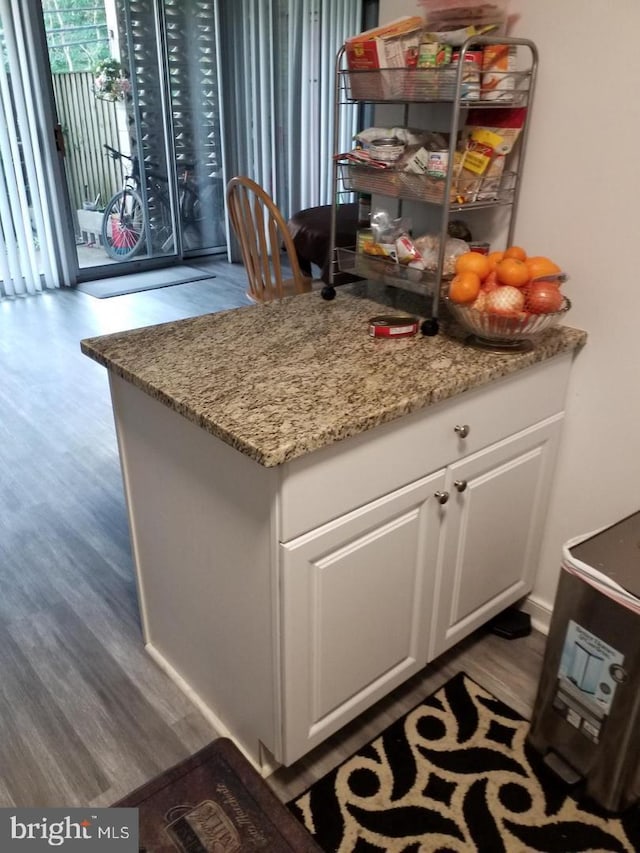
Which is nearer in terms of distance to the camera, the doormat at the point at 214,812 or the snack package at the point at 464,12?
the doormat at the point at 214,812

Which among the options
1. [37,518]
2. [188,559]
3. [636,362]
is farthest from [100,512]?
[636,362]

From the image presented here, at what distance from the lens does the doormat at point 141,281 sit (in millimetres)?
5131

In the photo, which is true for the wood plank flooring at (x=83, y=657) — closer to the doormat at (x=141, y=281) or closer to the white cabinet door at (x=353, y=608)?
the white cabinet door at (x=353, y=608)

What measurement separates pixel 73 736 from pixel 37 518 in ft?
3.35

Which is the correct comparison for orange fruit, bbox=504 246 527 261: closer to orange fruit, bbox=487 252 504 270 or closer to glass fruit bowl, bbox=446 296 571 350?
orange fruit, bbox=487 252 504 270

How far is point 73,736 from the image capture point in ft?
5.36

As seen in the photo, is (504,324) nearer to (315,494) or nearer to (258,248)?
(315,494)

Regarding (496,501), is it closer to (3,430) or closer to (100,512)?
(100,512)

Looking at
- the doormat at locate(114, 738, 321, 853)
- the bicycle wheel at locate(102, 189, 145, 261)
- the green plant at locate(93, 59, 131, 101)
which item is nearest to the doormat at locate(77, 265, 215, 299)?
the bicycle wheel at locate(102, 189, 145, 261)

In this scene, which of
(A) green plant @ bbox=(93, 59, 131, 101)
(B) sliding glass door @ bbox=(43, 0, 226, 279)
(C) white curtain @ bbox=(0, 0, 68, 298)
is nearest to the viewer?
(C) white curtain @ bbox=(0, 0, 68, 298)

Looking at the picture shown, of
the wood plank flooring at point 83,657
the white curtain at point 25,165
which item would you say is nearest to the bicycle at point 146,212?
the white curtain at point 25,165

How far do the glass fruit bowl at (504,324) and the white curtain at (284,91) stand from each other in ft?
14.2

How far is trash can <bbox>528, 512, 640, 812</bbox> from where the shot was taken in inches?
52.3

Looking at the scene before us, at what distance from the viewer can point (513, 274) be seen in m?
1.46
